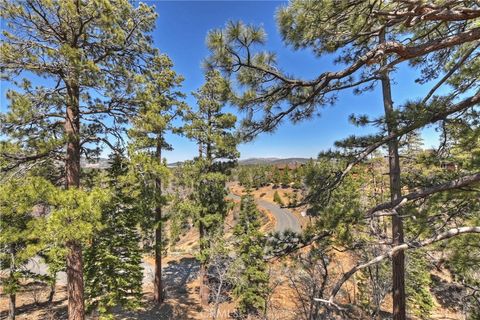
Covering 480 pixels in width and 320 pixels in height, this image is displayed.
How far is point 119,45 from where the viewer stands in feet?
19.0

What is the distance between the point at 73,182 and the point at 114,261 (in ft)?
19.9

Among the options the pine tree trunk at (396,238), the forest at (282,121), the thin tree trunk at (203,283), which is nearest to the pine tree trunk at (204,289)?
the thin tree trunk at (203,283)

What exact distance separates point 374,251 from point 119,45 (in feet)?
33.7

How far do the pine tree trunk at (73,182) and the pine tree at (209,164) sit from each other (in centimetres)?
710

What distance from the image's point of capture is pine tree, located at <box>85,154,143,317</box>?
412 inches

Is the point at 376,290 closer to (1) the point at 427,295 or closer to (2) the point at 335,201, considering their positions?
(2) the point at 335,201

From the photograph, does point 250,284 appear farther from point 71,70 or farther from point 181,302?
point 71,70

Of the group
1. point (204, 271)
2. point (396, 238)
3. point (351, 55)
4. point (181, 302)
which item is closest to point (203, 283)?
point (204, 271)

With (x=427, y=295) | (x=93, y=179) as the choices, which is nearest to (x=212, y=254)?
(x=93, y=179)

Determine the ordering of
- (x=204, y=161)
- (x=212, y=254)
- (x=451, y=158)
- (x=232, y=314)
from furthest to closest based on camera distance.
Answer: (x=232, y=314)
(x=204, y=161)
(x=212, y=254)
(x=451, y=158)

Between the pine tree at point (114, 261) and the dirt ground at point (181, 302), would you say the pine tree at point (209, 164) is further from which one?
Result: the pine tree at point (114, 261)

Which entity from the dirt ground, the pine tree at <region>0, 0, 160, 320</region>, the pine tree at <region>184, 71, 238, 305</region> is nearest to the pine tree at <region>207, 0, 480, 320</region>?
the pine tree at <region>0, 0, 160, 320</region>

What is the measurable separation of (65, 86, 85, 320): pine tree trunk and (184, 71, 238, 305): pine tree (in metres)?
→ 7.10

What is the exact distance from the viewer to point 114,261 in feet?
35.6
